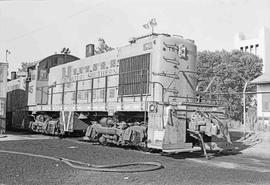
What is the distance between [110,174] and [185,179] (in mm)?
1516

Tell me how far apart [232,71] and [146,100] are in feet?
82.1

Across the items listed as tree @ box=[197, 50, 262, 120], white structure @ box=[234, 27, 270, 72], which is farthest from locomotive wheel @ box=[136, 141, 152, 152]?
white structure @ box=[234, 27, 270, 72]

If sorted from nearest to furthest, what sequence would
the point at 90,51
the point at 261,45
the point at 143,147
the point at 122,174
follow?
the point at 122,174, the point at 143,147, the point at 90,51, the point at 261,45

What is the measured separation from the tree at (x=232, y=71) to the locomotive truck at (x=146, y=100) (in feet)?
59.5

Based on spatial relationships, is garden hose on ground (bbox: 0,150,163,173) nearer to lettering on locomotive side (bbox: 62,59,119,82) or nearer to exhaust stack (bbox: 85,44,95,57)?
lettering on locomotive side (bbox: 62,59,119,82)

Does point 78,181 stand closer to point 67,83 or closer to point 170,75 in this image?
point 170,75

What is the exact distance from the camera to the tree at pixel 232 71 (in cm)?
3241

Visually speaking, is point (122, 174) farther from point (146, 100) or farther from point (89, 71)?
point (89, 71)

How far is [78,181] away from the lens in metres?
6.00

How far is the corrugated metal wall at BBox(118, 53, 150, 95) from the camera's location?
36.0 ft

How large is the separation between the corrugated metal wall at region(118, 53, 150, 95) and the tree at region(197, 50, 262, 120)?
1909 centimetres

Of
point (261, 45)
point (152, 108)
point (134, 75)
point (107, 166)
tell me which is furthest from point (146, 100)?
point (261, 45)

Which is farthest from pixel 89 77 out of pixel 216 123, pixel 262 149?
pixel 262 149

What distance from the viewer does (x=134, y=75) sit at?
37.4ft
